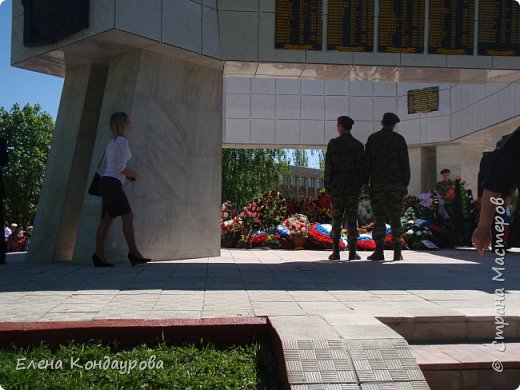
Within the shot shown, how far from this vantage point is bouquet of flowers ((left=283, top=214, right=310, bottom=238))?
12.0 m

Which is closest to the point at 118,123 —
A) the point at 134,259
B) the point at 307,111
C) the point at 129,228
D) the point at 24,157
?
the point at 129,228

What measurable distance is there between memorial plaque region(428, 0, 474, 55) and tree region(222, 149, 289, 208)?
26.4 meters

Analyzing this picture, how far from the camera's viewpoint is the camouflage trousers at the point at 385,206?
8500mm

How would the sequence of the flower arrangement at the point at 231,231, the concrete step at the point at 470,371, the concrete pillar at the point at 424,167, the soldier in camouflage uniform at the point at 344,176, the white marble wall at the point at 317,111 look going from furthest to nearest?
the concrete pillar at the point at 424,167
the white marble wall at the point at 317,111
the flower arrangement at the point at 231,231
the soldier in camouflage uniform at the point at 344,176
the concrete step at the point at 470,371

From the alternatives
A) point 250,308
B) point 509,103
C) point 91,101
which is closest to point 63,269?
point 91,101

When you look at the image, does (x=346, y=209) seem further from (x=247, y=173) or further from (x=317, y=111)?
(x=247, y=173)

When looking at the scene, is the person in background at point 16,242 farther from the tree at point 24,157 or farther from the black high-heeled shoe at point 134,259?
the tree at point 24,157

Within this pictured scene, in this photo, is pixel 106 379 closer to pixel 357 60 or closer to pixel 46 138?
pixel 357 60

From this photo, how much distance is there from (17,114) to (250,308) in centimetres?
4510

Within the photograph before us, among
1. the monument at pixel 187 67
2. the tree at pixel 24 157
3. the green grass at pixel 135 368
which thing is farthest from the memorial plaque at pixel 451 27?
the tree at pixel 24 157

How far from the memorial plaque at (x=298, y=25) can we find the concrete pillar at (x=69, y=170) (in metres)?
3.11

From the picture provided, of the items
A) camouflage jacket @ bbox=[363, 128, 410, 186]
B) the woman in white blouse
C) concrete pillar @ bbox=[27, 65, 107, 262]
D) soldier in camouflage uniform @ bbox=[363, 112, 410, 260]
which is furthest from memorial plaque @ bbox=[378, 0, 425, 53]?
concrete pillar @ bbox=[27, 65, 107, 262]

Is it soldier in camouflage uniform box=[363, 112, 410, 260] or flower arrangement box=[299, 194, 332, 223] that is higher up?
soldier in camouflage uniform box=[363, 112, 410, 260]

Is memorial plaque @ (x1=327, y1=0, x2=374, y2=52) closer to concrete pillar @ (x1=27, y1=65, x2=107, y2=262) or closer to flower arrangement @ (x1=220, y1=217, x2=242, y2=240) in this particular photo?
concrete pillar @ (x1=27, y1=65, x2=107, y2=262)
